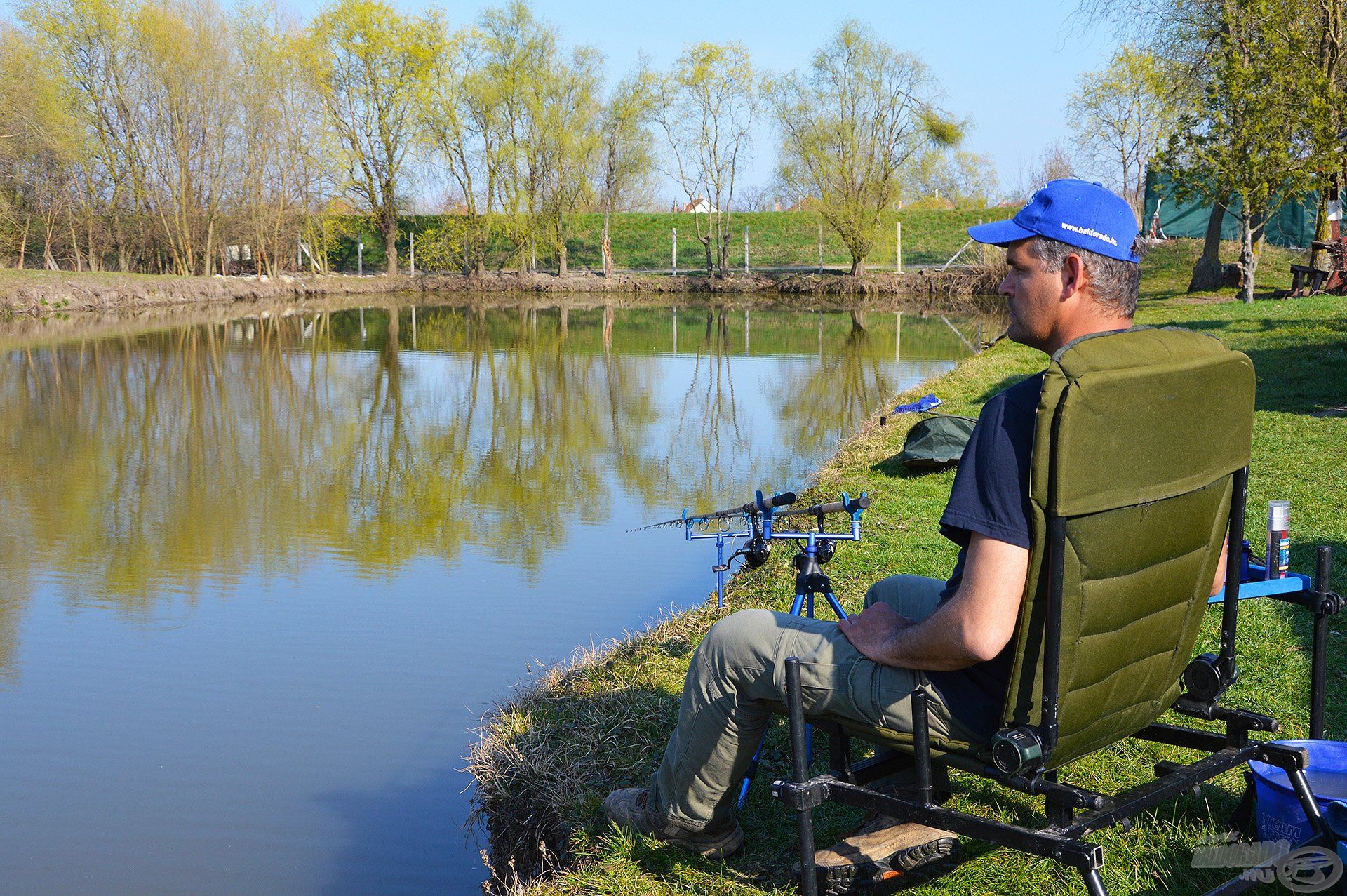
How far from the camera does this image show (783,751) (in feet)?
12.9

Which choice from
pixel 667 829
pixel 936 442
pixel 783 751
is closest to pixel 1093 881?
pixel 667 829

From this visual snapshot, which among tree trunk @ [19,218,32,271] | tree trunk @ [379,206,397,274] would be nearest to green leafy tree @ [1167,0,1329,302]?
tree trunk @ [19,218,32,271]

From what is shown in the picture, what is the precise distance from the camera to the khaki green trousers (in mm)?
2514

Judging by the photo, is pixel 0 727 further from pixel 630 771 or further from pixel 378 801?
pixel 630 771

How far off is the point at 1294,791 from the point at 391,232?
145 feet

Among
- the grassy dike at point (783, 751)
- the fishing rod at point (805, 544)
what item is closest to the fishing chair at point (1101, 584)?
the grassy dike at point (783, 751)

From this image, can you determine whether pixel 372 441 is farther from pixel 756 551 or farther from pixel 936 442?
pixel 756 551

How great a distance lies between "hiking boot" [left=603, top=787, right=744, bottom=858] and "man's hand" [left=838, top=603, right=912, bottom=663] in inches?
29.3

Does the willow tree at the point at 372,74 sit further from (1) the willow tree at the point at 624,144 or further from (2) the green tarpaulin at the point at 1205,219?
(2) the green tarpaulin at the point at 1205,219

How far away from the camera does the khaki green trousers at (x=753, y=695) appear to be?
8.25ft

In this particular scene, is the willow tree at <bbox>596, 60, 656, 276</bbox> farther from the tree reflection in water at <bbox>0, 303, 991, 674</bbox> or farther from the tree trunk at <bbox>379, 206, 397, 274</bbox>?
the tree reflection in water at <bbox>0, 303, 991, 674</bbox>

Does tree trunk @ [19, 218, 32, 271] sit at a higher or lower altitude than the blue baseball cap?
higher

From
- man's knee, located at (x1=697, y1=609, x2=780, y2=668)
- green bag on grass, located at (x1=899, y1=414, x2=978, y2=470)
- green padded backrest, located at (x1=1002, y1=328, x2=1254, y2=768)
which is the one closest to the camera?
green padded backrest, located at (x1=1002, y1=328, x2=1254, y2=768)

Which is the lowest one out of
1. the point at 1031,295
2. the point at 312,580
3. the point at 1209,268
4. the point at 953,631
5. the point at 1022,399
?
the point at 312,580
